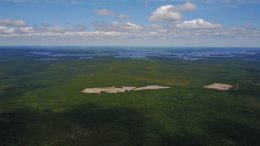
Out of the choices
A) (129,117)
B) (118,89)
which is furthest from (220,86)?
(129,117)

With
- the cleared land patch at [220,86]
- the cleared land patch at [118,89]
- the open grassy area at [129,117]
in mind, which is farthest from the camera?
the cleared land patch at [220,86]

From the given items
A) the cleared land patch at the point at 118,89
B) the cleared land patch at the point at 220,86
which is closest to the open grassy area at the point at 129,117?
the cleared land patch at the point at 118,89

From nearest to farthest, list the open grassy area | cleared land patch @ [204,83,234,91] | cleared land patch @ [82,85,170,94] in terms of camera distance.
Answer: the open grassy area, cleared land patch @ [82,85,170,94], cleared land patch @ [204,83,234,91]

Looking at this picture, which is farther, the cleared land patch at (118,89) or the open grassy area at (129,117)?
the cleared land patch at (118,89)

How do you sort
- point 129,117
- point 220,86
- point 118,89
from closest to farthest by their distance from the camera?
point 129,117, point 118,89, point 220,86

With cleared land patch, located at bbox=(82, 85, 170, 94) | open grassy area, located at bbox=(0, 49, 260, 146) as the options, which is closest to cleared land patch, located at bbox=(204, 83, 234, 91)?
open grassy area, located at bbox=(0, 49, 260, 146)

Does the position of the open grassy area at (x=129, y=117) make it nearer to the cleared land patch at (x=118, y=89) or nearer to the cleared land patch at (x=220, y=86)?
the cleared land patch at (x=118, y=89)

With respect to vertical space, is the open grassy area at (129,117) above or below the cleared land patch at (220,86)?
below

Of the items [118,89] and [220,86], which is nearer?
[118,89]

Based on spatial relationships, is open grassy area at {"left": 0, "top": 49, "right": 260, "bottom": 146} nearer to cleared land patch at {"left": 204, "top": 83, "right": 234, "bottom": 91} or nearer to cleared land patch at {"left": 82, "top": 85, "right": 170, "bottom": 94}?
cleared land patch at {"left": 82, "top": 85, "right": 170, "bottom": 94}

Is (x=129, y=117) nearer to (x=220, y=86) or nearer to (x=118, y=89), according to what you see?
(x=118, y=89)

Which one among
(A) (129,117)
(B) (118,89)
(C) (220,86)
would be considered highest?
(C) (220,86)
